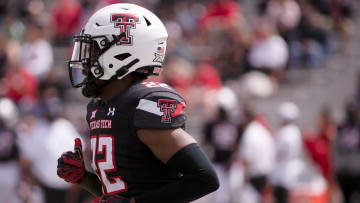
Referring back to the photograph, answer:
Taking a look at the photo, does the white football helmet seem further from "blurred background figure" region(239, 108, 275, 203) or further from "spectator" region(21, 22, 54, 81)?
"spectator" region(21, 22, 54, 81)

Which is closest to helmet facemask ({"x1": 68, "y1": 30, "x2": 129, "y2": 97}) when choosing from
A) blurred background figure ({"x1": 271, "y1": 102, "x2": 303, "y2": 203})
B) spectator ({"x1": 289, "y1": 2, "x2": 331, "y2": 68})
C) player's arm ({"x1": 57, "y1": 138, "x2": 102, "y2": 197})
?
player's arm ({"x1": 57, "y1": 138, "x2": 102, "y2": 197})

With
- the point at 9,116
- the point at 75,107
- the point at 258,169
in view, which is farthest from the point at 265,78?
the point at 9,116

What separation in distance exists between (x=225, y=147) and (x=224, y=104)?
60cm

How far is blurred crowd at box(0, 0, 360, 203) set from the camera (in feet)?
32.0

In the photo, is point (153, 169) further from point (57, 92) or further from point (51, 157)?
point (57, 92)

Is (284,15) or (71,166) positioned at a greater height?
(71,166)

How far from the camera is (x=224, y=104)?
400 inches

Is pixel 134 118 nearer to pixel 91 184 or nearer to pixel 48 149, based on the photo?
pixel 91 184

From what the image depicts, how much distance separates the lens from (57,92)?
11.0m

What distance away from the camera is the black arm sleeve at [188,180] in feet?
10.1

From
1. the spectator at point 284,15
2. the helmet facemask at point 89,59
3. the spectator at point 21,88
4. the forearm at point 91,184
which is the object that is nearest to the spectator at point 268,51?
the spectator at point 284,15

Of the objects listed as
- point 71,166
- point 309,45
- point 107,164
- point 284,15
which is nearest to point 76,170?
point 71,166

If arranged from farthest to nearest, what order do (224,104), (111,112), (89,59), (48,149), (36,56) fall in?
(36,56) → (224,104) → (48,149) → (89,59) → (111,112)

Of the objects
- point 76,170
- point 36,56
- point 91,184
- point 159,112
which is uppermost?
point 159,112
